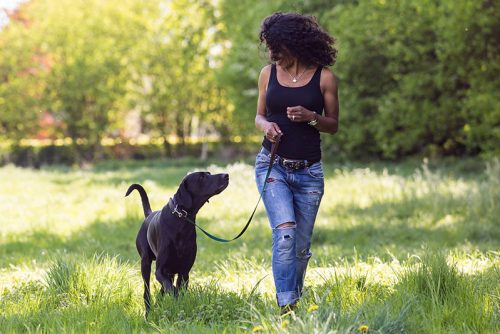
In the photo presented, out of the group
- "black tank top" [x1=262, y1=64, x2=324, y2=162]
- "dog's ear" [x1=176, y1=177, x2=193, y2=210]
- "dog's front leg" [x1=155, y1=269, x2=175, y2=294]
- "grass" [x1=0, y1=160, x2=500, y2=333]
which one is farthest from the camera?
"dog's ear" [x1=176, y1=177, x2=193, y2=210]

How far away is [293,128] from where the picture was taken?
17.1 feet

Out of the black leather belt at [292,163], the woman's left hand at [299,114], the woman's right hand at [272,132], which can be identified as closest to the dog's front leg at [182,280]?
the black leather belt at [292,163]

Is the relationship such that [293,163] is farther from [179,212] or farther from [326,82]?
[179,212]

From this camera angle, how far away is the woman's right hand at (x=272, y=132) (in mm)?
5085

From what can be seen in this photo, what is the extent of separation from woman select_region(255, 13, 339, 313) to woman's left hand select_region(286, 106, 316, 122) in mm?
13

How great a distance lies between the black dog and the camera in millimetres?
5336

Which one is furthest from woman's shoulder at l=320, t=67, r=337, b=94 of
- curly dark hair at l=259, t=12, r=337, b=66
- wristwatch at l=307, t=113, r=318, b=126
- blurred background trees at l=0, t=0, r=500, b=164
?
blurred background trees at l=0, t=0, r=500, b=164

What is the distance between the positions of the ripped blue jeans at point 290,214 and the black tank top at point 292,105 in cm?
13

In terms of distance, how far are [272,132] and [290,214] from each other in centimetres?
60

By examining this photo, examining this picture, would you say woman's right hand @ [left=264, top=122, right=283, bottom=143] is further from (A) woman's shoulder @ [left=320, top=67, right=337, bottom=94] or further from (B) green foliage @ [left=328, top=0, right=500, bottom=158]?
(B) green foliage @ [left=328, top=0, right=500, bottom=158]

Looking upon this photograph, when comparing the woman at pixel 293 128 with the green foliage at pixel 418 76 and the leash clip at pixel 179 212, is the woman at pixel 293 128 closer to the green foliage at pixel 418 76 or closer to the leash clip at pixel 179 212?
the leash clip at pixel 179 212

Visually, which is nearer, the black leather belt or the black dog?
the black leather belt

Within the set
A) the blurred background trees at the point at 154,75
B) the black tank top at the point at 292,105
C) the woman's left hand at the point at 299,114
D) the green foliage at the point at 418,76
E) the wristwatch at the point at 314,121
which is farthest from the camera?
the blurred background trees at the point at 154,75

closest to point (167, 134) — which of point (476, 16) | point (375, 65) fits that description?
point (375, 65)
